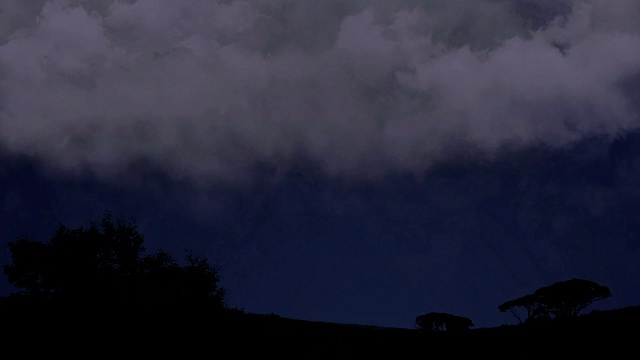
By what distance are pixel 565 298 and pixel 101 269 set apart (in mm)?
47424

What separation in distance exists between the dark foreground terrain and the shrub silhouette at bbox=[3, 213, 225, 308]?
29782 mm

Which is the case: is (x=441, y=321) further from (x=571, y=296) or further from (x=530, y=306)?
(x=571, y=296)

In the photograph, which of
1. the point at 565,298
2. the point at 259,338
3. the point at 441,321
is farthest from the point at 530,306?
the point at 259,338

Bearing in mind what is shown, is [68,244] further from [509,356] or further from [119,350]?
[509,356]

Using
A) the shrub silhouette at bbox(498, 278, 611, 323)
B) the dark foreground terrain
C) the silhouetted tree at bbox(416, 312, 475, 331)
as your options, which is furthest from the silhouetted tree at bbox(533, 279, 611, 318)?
the dark foreground terrain

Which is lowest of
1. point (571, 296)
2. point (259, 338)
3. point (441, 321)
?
point (259, 338)

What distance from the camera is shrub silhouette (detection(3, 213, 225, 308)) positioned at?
5316 centimetres

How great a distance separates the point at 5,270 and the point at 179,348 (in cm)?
4575

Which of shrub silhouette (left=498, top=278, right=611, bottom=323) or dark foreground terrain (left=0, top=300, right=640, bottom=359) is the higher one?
shrub silhouette (left=498, top=278, right=611, bottom=323)

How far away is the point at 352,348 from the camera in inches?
892

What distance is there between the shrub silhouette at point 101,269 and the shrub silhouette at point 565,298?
1270 inches

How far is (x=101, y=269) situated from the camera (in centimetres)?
5459

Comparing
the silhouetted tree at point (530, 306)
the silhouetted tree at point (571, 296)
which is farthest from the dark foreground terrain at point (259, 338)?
the silhouetted tree at point (530, 306)

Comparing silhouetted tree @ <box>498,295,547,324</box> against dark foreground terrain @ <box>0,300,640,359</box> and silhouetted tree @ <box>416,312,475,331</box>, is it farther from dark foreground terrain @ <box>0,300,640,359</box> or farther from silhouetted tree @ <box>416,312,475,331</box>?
dark foreground terrain @ <box>0,300,640,359</box>
